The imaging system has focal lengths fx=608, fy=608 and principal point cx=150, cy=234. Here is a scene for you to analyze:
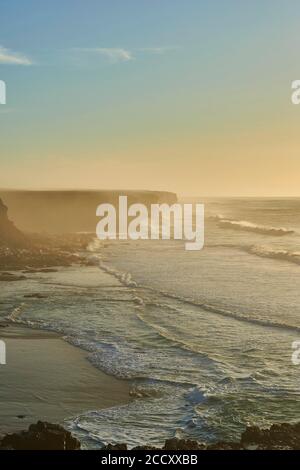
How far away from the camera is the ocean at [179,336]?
50.2ft

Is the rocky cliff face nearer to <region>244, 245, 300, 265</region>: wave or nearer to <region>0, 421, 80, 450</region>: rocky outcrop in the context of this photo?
<region>244, 245, 300, 265</region>: wave

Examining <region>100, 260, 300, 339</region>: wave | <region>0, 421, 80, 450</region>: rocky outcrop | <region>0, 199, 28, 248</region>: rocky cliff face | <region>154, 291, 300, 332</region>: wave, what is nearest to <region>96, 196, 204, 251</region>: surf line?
<region>0, 199, 28, 248</region>: rocky cliff face

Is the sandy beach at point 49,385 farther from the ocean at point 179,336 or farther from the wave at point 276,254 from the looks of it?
the wave at point 276,254

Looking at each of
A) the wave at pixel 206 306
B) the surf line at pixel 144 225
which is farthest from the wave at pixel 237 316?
the surf line at pixel 144 225

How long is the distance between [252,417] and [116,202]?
15030cm

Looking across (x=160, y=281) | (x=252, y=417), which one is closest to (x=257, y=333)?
(x=252, y=417)

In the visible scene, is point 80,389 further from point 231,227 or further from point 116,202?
point 116,202

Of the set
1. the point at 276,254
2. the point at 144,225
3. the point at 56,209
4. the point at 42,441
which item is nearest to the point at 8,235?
the point at 276,254

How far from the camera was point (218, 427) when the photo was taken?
582 inches

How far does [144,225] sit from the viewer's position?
111 metres

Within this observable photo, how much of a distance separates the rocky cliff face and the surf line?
693 inches

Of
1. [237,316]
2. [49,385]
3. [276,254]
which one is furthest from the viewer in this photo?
[276,254]

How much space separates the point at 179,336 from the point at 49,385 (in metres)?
7.66

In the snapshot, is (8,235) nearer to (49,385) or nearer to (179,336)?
(179,336)
